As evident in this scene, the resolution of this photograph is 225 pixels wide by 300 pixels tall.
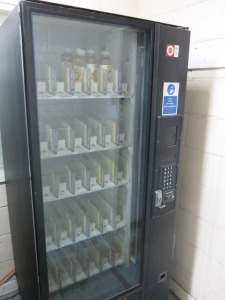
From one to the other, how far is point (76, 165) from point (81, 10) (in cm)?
92

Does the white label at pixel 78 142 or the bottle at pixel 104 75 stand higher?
the bottle at pixel 104 75

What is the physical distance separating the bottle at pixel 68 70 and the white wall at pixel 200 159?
2.52ft

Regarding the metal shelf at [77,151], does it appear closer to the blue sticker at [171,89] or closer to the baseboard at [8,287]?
the blue sticker at [171,89]

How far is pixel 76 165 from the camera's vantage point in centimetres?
167

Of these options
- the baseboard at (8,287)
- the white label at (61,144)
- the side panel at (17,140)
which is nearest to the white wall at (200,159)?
the baseboard at (8,287)

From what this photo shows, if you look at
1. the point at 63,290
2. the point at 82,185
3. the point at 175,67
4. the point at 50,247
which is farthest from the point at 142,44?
the point at 63,290

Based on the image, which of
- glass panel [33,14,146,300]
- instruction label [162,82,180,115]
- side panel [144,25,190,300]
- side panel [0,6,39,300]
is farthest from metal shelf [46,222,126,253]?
instruction label [162,82,180,115]

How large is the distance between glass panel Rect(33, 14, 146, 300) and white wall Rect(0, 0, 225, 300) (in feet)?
1.81

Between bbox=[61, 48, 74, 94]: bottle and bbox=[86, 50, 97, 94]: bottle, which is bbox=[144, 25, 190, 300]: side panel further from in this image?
bbox=[61, 48, 74, 94]: bottle

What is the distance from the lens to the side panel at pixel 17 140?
1.12 metres

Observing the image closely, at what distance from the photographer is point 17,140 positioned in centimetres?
136

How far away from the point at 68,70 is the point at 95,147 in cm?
46

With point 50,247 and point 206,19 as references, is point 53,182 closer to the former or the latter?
point 50,247

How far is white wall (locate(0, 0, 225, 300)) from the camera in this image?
1658mm
